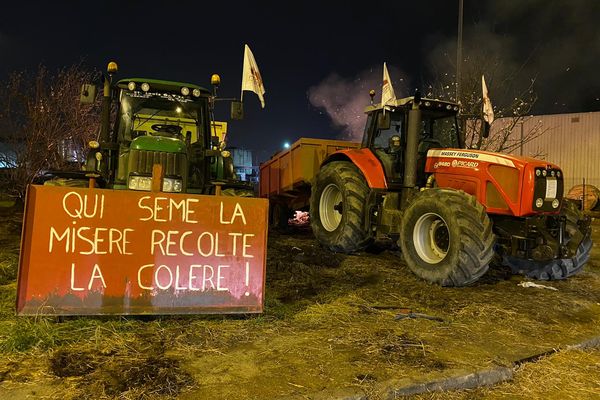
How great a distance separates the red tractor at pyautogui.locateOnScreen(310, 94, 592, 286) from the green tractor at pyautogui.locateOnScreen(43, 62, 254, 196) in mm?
2355

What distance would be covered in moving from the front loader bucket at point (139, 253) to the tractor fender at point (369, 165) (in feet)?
13.1

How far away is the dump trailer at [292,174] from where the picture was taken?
1053cm

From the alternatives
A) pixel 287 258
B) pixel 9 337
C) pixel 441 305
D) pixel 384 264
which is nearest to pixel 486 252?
pixel 441 305

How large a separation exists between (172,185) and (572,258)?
19.2 ft

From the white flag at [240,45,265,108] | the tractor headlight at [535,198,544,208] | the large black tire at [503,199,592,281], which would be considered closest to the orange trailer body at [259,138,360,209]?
the white flag at [240,45,265,108]

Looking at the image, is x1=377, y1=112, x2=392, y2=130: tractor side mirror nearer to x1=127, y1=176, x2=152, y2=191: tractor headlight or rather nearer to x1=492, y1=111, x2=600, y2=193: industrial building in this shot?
x1=127, y1=176, x2=152, y2=191: tractor headlight

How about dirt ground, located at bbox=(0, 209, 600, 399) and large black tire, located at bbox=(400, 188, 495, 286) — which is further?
large black tire, located at bbox=(400, 188, 495, 286)

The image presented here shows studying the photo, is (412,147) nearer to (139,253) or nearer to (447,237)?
(447,237)

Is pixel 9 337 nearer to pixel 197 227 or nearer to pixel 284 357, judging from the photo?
pixel 197 227

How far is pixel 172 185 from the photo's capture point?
647 centimetres

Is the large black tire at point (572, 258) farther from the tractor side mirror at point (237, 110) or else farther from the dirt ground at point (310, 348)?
the tractor side mirror at point (237, 110)

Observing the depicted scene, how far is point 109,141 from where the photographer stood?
7.50 meters

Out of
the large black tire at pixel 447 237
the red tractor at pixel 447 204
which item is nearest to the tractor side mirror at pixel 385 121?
the red tractor at pixel 447 204

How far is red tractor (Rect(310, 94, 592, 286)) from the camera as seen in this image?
257 inches
